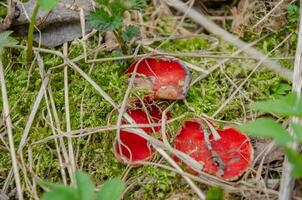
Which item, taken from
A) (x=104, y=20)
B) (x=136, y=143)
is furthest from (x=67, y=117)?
(x=104, y=20)

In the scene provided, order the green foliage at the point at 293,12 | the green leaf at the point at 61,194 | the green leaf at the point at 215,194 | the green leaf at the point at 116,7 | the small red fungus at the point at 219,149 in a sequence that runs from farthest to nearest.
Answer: the green foliage at the point at 293,12 → the green leaf at the point at 116,7 → the small red fungus at the point at 219,149 → the green leaf at the point at 215,194 → the green leaf at the point at 61,194

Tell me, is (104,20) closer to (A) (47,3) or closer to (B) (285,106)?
(A) (47,3)

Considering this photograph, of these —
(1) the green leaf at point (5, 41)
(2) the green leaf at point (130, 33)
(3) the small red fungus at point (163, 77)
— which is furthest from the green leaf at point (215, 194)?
(1) the green leaf at point (5, 41)

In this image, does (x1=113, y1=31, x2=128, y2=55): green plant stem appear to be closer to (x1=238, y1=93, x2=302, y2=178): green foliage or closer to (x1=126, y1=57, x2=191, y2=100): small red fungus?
(x1=126, y1=57, x2=191, y2=100): small red fungus

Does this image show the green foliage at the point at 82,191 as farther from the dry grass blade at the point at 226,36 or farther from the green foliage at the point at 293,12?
the green foliage at the point at 293,12

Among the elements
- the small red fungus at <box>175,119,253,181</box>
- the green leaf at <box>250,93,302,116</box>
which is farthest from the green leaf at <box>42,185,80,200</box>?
the green leaf at <box>250,93,302,116</box>

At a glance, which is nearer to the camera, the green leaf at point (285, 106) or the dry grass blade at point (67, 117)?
the green leaf at point (285, 106)
